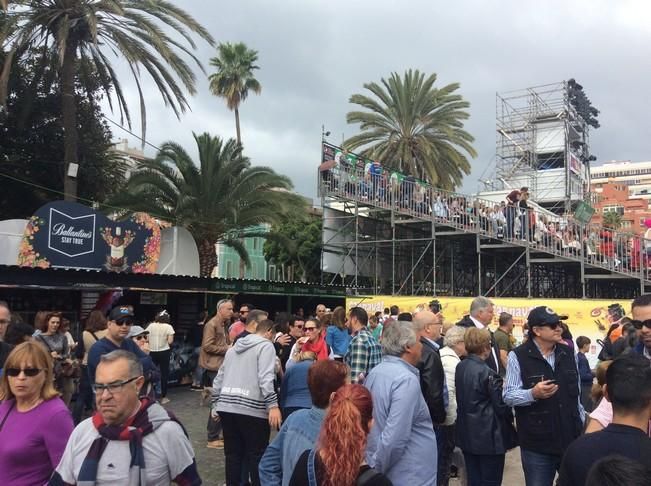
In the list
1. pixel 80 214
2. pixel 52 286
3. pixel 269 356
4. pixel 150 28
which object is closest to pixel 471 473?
pixel 269 356

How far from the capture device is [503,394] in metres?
4.26

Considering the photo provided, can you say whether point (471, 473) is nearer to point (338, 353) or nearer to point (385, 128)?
point (338, 353)

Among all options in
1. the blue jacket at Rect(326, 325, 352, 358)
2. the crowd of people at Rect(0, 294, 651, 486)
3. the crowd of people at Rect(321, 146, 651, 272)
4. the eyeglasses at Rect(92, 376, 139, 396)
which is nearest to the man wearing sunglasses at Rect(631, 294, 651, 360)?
the crowd of people at Rect(0, 294, 651, 486)

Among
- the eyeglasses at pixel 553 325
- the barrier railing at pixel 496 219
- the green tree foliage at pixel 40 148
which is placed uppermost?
the green tree foliage at pixel 40 148

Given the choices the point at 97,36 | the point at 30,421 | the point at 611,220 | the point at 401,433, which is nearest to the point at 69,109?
the point at 97,36

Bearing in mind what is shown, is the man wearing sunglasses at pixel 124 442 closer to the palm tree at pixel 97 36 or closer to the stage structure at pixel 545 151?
the palm tree at pixel 97 36

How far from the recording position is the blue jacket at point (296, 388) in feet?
16.6

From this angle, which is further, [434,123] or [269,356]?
[434,123]

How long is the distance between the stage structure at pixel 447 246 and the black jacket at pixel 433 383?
48.8 feet

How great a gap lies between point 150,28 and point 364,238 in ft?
41.8

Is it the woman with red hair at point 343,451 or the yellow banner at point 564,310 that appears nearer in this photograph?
the woman with red hair at point 343,451

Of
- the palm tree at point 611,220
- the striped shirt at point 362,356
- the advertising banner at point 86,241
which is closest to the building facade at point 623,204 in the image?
the palm tree at point 611,220

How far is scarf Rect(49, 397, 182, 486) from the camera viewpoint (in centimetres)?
239

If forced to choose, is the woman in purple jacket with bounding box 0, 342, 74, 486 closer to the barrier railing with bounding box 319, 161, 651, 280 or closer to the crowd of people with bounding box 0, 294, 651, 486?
the crowd of people with bounding box 0, 294, 651, 486
